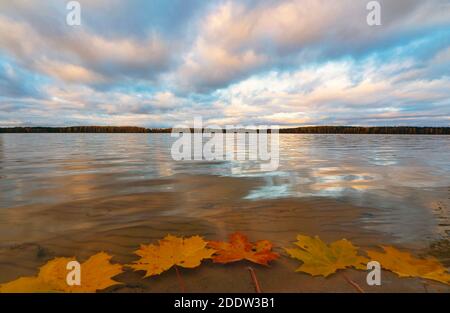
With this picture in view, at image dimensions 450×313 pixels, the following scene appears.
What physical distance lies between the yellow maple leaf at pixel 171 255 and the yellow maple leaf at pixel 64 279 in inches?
9.5

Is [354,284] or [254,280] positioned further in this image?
[254,280]

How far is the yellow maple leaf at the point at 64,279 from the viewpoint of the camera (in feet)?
6.24

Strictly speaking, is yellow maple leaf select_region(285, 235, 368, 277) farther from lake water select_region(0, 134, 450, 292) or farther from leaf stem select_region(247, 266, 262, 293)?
lake water select_region(0, 134, 450, 292)

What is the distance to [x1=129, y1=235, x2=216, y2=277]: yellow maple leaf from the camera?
230 cm

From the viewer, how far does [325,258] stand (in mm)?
2463

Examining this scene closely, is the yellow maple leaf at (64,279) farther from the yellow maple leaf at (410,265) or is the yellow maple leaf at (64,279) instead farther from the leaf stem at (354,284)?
the yellow maple leaf at (410,265)

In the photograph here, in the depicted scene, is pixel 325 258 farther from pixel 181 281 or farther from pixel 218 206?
pixel 218 206

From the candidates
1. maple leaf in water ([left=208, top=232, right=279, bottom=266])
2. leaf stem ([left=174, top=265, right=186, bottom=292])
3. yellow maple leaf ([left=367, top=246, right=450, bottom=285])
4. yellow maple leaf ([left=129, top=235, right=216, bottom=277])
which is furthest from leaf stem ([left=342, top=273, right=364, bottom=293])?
leaf stem ([left=174, top=265, right=186, bottom=292])

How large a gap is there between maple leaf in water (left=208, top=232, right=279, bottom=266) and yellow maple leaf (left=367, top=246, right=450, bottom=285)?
1.06m

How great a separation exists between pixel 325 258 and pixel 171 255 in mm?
1561

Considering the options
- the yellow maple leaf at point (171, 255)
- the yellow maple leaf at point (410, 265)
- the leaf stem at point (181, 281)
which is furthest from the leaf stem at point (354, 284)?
the leaf stem at point (181, 281)

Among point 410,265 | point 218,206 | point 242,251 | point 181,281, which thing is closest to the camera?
point 181,281

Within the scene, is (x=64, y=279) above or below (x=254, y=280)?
above

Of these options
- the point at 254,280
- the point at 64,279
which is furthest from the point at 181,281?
the point at 64,279
